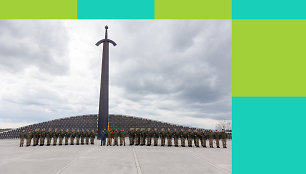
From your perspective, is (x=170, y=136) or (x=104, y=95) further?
(x=104, y=95)

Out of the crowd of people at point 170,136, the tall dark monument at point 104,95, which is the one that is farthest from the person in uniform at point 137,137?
the tall dark monument at point 104,95

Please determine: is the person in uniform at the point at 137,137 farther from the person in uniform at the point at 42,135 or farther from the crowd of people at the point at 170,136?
the person in uniform at the point at 42,135

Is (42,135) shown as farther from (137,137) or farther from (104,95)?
(104,95)

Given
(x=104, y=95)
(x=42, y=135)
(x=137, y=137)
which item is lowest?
(x=137, y=137)

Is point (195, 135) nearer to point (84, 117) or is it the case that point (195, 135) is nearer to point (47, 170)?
point (47, 170)

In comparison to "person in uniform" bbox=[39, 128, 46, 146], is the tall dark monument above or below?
above

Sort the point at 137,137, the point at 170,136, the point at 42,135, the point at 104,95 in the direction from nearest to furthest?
the point at 170,136, the point at 42,135, the point at 137,137, the point at 104,95

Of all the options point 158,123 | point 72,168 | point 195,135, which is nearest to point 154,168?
point 72,168

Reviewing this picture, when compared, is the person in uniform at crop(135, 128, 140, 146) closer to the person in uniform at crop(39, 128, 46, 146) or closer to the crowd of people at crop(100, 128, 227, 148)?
the crowd of people at crop(100, 128, 227, 148)

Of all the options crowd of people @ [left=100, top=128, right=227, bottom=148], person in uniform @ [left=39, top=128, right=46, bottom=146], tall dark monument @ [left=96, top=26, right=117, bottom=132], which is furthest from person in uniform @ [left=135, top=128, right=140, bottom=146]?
tall dark monument @ [left=96, top=26, right=117, bottom=132]

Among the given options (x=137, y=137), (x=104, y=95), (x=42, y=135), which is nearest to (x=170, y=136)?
(x=137, y=137)

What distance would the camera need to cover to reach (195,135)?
16734 mm

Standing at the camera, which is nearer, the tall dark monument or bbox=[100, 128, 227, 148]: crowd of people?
bbox=[100, 128, 227, 148]: crowd of people

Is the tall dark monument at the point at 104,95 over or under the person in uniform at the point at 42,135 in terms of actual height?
over
